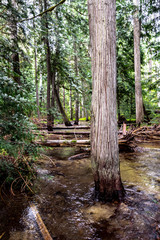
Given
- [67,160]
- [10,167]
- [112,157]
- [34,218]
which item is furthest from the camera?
[67,160]

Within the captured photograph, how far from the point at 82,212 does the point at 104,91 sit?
2.22 meters

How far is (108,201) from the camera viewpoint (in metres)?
2.87

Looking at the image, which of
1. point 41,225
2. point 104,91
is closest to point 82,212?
point 41,225

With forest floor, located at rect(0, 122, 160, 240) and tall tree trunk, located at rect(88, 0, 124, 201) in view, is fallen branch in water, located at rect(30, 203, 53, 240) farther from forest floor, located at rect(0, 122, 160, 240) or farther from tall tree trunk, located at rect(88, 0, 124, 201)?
tall tree trunk, located at rect(88, 0, 124, 201)

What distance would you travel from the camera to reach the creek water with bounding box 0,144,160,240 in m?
2.23

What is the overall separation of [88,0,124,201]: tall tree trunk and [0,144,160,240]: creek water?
0.51 meters

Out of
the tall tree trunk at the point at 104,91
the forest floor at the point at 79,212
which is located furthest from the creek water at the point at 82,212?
the tall tree trunk at the point at 104,91

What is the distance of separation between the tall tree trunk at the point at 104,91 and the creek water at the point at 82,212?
0.51 metres

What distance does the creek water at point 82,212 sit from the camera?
2.23 m

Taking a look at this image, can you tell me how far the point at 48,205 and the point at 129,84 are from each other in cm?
1319

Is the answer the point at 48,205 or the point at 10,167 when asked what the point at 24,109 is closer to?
the point at 10,167

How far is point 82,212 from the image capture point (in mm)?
2748

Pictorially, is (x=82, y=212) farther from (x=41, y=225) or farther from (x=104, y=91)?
(x=104, y=91)

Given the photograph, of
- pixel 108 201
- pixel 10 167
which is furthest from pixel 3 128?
pixel 108 201
